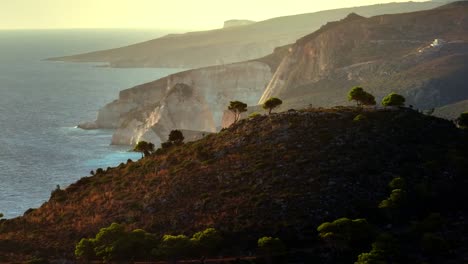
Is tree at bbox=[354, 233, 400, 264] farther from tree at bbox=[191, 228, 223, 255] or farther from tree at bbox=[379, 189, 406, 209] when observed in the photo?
tree at bbox=[191, 228, 223, 255]

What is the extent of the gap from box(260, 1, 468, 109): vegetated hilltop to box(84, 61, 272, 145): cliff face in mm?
13643

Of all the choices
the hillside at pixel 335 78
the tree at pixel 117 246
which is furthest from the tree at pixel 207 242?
the hillside at pixel 335 78

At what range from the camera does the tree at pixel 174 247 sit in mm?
47844

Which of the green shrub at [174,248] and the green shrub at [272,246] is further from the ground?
the green shrub at [272,246]

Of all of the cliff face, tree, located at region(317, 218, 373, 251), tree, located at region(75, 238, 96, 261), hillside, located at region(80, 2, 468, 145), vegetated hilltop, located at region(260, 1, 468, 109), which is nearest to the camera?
tree, located at region(317, 218, 373, 251)

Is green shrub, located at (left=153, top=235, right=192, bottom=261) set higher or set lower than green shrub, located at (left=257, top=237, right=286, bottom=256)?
lower

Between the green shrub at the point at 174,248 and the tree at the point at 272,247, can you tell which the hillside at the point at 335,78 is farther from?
the tree at the point at 272,247

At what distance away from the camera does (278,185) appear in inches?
2238

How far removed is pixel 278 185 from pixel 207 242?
442 inches

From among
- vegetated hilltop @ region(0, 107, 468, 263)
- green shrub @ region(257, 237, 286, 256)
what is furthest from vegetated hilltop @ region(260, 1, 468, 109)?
green shrub @ region(257, 237, 286, 256)

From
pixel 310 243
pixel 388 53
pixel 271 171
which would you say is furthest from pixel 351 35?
pixel 310 243

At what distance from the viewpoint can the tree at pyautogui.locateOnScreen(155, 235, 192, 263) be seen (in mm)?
47844

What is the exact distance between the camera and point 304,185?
55844mm

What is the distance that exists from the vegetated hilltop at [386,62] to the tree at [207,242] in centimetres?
10284
